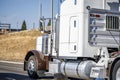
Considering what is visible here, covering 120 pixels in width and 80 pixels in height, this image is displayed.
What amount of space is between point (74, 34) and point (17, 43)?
5282 cm

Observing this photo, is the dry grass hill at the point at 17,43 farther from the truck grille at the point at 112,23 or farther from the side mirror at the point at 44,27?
the truck grille at the point at 112,23

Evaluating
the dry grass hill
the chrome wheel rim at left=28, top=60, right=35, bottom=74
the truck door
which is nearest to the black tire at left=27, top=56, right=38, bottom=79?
the chrome wheel rim at left=28, top=60, right=35, bottom=74

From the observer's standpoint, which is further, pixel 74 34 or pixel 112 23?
pixel 74 34

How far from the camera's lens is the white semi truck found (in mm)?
13898

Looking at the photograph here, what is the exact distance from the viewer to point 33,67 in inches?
700

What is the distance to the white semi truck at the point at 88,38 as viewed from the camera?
45.6 feet

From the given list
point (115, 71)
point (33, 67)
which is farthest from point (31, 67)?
point (115, 71)

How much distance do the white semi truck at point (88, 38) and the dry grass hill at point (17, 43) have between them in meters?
41.6

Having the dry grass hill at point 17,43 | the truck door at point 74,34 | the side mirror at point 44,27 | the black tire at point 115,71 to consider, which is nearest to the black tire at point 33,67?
the side mirror at point 44,27

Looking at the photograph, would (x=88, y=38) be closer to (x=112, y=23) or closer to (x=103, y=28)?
(x=103, y=28)

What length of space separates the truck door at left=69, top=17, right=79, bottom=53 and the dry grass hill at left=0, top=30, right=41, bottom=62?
1657 inches

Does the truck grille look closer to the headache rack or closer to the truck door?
the headache rack

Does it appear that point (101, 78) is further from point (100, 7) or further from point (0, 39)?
point (0, 39)

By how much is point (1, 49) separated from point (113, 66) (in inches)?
2187
